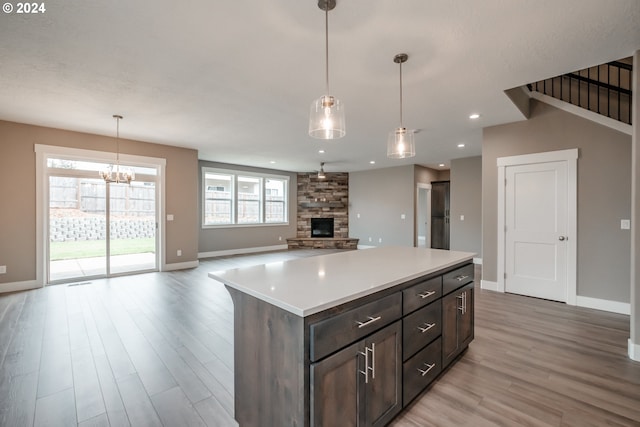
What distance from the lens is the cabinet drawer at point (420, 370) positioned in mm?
1772

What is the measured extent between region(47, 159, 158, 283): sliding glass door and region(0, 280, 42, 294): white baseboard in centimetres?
22

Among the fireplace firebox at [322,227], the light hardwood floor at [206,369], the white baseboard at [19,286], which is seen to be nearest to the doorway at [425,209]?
the fireplace firebox at [322,227]

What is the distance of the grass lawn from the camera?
16.2 ft

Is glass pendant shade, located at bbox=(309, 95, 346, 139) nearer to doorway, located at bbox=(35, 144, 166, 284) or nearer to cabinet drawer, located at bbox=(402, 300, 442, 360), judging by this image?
cabinet drawer, located at bbox=(402, 300, 442, 360)

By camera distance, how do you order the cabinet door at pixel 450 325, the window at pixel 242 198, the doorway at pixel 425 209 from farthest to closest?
1. the doorway at pixel 425 209
2. the window at pixel 242 198
3. the cabinet door at pixel 450 325

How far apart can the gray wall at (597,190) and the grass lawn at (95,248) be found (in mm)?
7118

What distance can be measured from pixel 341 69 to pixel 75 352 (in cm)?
360

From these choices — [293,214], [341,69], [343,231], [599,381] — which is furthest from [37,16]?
[343,231]

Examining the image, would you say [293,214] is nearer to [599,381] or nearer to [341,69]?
[341,69]

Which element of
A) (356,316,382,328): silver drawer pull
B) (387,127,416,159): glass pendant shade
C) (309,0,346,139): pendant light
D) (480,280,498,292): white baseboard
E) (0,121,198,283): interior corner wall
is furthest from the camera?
(480,280,498,292): white baseboard

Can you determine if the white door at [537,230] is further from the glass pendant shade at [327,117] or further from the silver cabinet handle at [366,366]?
the silver cabinet handle at [366,366]

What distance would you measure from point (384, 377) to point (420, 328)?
0.46m

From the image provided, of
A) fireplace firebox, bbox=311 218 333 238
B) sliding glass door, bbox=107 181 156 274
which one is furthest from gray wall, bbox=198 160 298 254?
sliding glass door, bbox=107 181 156 274

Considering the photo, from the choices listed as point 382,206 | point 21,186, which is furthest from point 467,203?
point 21,186
